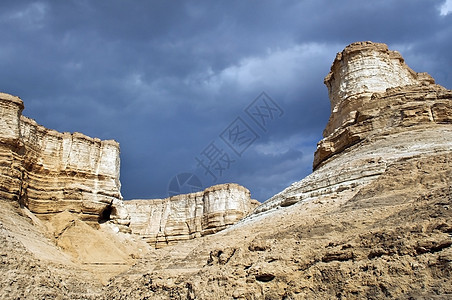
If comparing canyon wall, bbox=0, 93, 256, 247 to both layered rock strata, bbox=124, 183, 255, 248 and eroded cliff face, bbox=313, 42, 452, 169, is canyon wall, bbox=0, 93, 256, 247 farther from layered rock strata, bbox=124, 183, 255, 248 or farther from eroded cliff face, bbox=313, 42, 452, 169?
eroded cliff face, bbox=313, 42, 452, 169

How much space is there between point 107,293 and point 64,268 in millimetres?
9786

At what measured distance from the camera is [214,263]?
31.9ft

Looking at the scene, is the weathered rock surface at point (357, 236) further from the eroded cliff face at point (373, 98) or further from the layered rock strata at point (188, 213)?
the layered rock strata at point (188, 213)

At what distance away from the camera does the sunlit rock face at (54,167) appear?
80.7 feet

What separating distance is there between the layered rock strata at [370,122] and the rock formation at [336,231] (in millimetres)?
60

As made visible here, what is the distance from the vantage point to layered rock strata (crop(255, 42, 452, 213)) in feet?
46.1

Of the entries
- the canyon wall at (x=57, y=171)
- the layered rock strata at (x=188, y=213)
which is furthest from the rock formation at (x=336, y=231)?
the layered rock strata at (x=188, y=213)

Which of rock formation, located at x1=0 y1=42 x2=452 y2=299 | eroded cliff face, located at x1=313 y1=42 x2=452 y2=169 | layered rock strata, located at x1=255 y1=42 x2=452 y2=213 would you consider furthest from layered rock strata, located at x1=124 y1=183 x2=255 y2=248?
eroded cliff face, located at x1=313 y1=42 x2=452 y2=169

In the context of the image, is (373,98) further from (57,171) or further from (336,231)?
(57,171)

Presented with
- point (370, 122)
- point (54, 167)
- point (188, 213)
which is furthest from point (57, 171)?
point (188, 213)

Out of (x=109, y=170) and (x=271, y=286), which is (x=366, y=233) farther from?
(x=109, y=170)

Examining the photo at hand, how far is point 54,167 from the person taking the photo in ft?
98.0

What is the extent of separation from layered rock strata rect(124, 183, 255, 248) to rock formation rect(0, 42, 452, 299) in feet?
63.2

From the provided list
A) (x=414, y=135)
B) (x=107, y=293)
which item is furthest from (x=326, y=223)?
(x=414, y=135)
